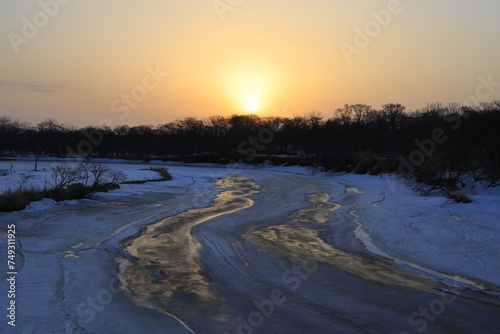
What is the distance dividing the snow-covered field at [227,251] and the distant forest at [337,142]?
9125 mm

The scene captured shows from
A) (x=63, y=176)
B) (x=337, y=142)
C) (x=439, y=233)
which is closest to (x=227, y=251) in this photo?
(x=439, y=233)

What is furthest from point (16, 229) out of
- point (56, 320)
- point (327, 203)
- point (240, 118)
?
point (240, 118)

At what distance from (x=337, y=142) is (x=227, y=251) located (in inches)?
2331

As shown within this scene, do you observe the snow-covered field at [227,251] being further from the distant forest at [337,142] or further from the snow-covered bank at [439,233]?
the distant forest at [337,142]

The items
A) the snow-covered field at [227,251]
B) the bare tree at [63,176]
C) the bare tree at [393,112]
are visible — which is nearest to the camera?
the snow-covered field at [227,251]

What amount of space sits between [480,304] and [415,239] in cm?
526

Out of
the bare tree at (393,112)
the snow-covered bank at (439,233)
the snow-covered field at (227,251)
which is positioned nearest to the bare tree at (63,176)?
the snow-covered field at (227,251)

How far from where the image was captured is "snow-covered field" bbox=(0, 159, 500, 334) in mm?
6215

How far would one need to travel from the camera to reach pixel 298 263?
31.6ft

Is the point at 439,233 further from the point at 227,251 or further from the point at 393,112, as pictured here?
the point at 393,112

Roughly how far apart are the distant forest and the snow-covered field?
9125 millimetres

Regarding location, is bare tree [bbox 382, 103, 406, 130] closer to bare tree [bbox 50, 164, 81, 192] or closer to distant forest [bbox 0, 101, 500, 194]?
distant forest [bbox 0, 101, 500, 194]

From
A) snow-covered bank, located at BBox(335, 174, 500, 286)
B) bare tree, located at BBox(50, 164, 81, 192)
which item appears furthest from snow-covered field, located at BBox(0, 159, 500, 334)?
bare tree, located at BBox(50, 164, 81, 192)

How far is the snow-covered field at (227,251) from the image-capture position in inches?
245
